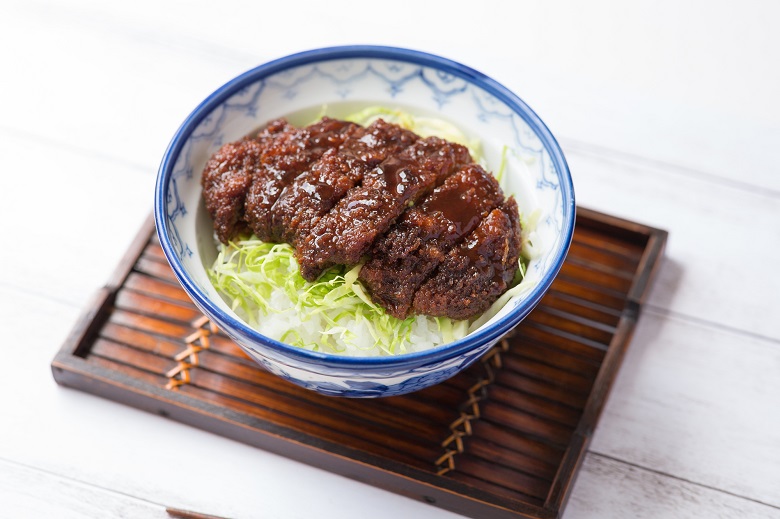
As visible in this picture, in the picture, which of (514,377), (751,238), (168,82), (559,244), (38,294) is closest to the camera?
(559,244)

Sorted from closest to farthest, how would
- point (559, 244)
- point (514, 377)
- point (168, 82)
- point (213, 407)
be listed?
1. point (559, 244)
2. point (213, 407)
3. point (514, 377)
4. point (168, 82)

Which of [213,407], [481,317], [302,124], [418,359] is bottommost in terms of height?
[213,407]

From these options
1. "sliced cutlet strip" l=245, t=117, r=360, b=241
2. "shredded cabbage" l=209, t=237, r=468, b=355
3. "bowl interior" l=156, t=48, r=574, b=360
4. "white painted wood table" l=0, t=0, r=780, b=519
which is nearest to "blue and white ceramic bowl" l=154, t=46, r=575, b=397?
"bowl interior" l=156, t=48, r=574, b=360

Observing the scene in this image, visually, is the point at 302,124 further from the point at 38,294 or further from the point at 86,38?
the point at 86,38

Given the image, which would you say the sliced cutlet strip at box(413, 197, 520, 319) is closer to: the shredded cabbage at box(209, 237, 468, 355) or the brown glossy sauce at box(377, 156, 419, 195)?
the shredded cabbage at box(209, 237, 468, 355)

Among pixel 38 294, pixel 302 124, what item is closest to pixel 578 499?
pixel 302 124
